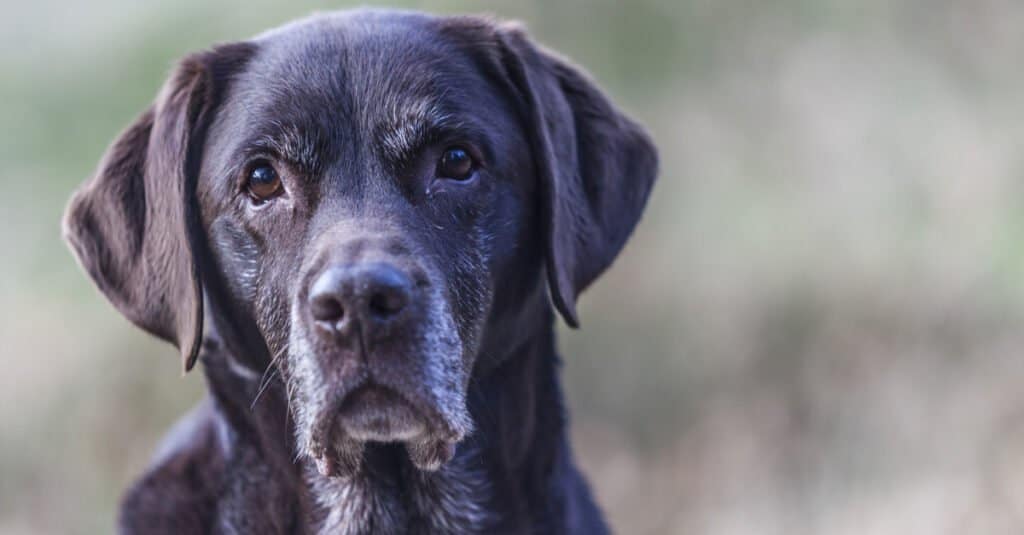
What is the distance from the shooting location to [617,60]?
6738 mm

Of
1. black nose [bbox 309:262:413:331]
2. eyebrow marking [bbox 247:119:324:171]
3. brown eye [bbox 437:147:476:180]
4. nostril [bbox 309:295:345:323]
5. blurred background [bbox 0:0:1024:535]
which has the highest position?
brown eye [bbox 437:147:476:180]

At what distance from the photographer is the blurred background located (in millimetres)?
6465

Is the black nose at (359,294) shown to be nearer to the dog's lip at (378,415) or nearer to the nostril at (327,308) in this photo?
the nostril at (327,308)

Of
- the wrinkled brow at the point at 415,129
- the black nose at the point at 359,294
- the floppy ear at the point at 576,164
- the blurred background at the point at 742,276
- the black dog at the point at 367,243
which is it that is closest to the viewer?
the black nose at the point at 359,294

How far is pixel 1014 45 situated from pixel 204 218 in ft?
16.5

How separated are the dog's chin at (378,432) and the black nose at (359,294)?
169 mm

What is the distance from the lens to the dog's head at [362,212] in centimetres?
286

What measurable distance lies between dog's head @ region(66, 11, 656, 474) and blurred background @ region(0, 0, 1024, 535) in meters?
3.25

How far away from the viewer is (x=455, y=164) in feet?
10.3

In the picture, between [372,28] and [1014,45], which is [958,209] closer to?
[1014,45]

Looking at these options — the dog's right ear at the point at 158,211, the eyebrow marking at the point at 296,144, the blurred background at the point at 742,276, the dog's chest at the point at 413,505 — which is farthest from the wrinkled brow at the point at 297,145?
the blurred background at the point at 742,276

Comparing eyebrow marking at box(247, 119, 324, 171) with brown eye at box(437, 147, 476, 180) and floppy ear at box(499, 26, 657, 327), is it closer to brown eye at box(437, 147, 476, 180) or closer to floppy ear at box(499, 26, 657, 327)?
brown eye at box(437, 147, 476, 180)

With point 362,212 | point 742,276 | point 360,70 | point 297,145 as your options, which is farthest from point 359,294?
point 742,276

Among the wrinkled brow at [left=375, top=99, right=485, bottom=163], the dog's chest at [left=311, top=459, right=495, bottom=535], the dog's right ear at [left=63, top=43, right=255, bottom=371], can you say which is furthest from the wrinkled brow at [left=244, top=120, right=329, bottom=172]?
the dog's chest at [left=311, top=459, right=495, bottom=535]
